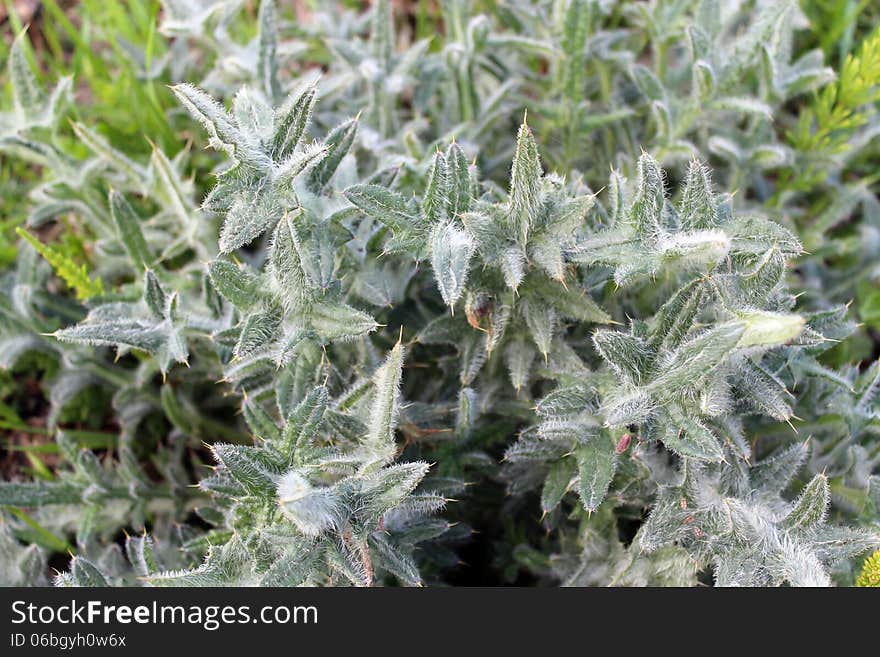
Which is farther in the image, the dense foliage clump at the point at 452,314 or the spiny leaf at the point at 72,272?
the spiny leaf at the point at 72,272

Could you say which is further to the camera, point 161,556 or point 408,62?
point 408,62

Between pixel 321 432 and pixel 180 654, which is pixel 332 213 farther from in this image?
pixel 180 654

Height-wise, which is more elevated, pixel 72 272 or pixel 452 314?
pixel 72 272

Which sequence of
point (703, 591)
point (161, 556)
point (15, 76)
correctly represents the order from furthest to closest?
1. point (15, 76)
2. point (161, 556)
3. point (703, 591)

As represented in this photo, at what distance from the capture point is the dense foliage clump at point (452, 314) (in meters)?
2.66


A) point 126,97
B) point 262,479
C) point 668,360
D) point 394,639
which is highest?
point 126,97

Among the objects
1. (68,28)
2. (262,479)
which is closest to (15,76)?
(68,28)

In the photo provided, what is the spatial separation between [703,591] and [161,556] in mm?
2168

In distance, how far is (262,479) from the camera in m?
2.56

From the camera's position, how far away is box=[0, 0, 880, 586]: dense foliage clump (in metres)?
2.66

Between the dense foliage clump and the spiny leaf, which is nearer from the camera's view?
the dense foliage clump

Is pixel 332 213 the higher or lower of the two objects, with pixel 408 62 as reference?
lower

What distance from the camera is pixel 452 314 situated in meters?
3.06

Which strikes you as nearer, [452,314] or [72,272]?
[452,314]
